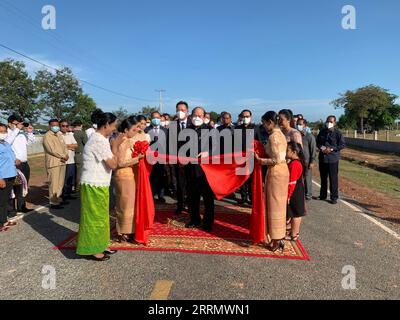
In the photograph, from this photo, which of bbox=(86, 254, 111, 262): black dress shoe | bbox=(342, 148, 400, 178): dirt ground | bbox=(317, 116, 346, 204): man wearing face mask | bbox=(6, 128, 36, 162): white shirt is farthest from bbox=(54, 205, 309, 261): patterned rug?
bbox=(342, 148, 400, 178): dirt ground

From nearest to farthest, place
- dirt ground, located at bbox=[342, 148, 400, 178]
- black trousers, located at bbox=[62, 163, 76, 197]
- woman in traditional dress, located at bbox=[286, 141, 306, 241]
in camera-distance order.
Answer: woman in traditional dress, located at bbox=[286, 141, 306, 241]
black trousers, located at bbox=[62, 163, 76, 197]
dirt ground, located at bbox=[342, 148, 400, 178]

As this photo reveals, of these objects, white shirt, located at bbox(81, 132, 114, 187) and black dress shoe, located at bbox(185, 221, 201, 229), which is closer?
white shirt, located at bbox(81, 132, 114, 187)

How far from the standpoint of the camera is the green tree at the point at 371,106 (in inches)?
1866

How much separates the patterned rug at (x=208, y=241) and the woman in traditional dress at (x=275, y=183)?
0.27 metres

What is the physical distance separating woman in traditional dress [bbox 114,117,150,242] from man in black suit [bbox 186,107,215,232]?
118 centimetres

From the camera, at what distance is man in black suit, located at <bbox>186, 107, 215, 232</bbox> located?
5.67m

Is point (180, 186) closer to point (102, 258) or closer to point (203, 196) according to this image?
point (203, 196)

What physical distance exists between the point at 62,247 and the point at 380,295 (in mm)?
4187

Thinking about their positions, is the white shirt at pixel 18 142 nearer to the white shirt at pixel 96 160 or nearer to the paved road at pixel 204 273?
the paved road at pixel 204 273

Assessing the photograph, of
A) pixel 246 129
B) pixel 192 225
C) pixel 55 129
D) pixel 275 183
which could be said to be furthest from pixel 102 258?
pixel 55 129

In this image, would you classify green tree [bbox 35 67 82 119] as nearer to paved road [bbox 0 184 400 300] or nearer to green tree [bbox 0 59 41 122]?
green tree [bbox 0 59 41 122]

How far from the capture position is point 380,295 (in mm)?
3531

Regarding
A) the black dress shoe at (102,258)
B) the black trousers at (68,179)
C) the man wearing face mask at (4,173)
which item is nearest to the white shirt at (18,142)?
the man wearing face mask at (4,173)

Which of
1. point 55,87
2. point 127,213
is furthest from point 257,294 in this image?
point 55,87
